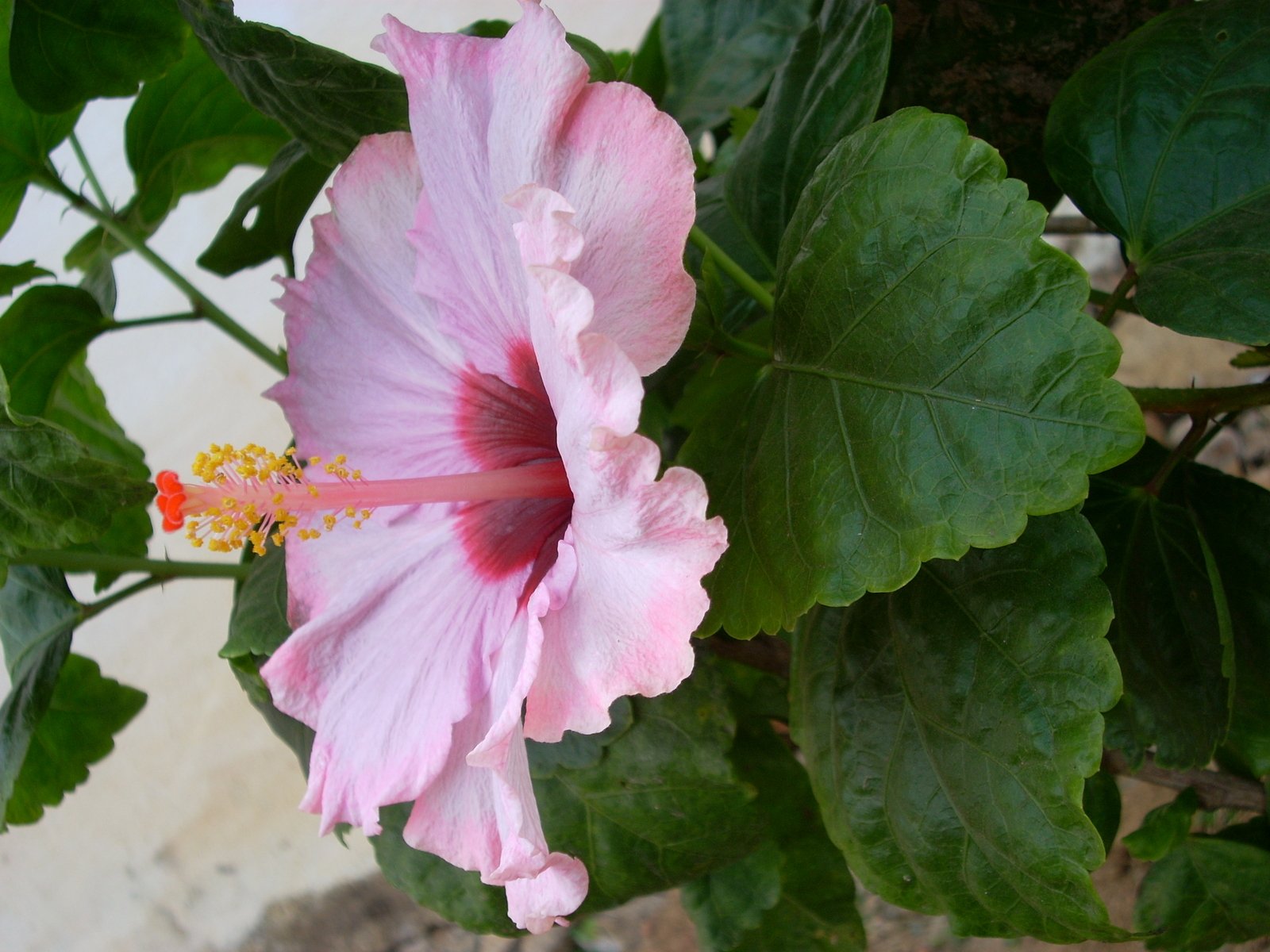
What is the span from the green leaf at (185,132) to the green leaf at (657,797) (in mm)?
661

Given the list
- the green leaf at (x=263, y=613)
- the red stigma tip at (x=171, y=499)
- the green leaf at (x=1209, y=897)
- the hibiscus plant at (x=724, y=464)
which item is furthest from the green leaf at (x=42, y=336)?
the green leaf at (x=1209, y=897)

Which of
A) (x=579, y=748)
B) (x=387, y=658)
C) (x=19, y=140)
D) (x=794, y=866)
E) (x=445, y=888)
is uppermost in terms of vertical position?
(x=19, y=140)

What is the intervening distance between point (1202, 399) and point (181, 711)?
1789 mm

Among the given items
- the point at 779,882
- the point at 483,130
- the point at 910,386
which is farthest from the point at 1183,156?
the point at 779,882

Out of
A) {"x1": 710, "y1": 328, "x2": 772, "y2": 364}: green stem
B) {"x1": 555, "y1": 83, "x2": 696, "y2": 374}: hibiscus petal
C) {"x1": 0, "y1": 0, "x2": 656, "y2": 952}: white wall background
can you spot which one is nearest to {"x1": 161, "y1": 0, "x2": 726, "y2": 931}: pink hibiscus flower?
{"x1": 555, "y1": 83, "x2": 696, "y2": 374}: hibiscus petal

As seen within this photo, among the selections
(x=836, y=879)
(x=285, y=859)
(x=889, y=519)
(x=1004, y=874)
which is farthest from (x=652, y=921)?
(x=889, y=519)

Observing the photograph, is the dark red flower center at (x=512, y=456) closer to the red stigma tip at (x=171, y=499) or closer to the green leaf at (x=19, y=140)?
the red stigma tip at (x=171, y=499)

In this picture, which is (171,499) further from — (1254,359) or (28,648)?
(1254,359)

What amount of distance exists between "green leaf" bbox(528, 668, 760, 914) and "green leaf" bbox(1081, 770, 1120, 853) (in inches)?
10.1

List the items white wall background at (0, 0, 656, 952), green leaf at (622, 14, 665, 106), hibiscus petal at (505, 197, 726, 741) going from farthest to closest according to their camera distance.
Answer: white wall background at (0, 0, 656, 952) < green leaf at (622, 14, 665, 106) < hibiscus petal at (505, 197, 726, 741)

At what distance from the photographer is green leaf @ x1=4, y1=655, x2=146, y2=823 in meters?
0.99

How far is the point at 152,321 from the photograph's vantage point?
1.02 metres

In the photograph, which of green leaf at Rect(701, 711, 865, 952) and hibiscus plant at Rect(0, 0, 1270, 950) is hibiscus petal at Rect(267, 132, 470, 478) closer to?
hibiscus plant at Rect(0, 0, 1270, 950)

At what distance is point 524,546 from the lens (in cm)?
64
